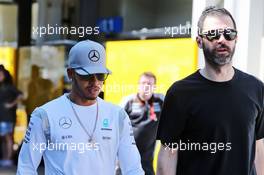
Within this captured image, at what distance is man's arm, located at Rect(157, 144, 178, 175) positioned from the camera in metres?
2.64

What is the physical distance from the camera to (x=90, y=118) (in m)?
2.75

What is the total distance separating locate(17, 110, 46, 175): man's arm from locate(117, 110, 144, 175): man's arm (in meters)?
0.41

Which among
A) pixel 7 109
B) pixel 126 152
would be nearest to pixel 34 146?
pixel 126 152

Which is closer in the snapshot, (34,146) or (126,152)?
(34,146)

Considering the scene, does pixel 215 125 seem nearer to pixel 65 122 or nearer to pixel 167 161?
pixel 167 161

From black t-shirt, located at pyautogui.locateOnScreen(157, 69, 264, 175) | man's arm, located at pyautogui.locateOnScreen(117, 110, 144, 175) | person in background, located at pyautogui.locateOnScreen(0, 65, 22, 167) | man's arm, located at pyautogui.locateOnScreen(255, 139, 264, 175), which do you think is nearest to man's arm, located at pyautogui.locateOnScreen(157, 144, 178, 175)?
black t-shirt, located at pyautogui.locateOnScreen(157, 69, 264, 175)

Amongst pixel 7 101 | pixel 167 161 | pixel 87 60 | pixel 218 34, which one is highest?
pixel 218 34

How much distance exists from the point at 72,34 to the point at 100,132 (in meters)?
0.88

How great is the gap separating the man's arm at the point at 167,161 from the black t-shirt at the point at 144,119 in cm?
76

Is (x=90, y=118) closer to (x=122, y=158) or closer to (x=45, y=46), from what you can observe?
(x=122, y=158)

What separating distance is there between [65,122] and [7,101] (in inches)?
66.6

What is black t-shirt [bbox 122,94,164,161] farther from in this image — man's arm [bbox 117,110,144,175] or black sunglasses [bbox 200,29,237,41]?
black sunglasses [bbox 200,29,237,41]

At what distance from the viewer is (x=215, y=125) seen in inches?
102

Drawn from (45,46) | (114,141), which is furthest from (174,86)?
(45,46)
